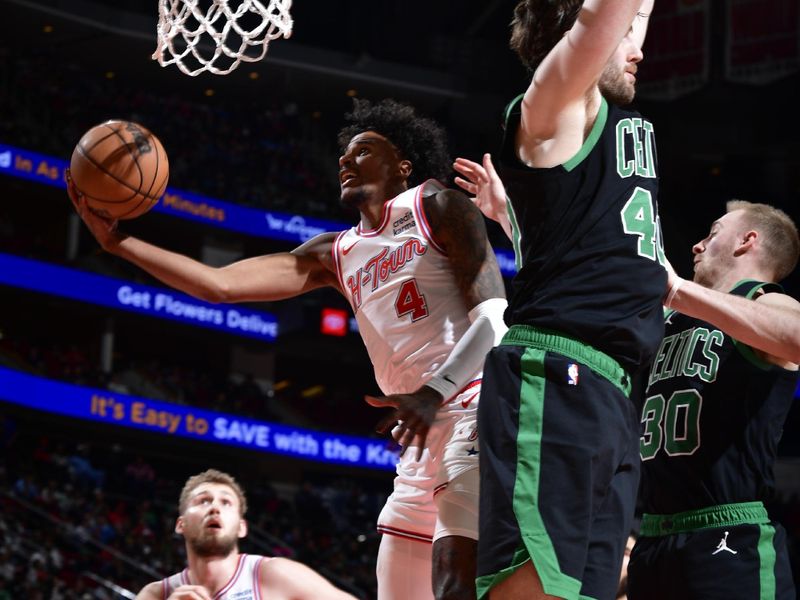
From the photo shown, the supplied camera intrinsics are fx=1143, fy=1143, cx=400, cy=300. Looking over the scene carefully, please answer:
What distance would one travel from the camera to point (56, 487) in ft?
56.4

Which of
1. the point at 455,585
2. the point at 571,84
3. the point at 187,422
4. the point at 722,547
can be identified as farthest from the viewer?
the point at 187,422

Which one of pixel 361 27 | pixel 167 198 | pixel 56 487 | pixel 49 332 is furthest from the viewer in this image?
pixel 361 27

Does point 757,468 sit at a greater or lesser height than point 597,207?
lesser

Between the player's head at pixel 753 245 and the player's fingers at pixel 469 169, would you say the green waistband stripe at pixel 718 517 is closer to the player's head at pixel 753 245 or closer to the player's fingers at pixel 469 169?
the player's head at pixel 753 245

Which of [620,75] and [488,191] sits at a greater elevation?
[488,191]

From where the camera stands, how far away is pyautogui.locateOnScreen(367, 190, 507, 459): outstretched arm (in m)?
2.89

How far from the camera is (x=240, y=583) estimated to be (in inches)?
218

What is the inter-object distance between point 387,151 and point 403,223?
0.47m

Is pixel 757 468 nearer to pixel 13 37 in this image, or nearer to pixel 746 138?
pixel 746 138

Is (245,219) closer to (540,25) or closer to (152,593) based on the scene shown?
(152,593)

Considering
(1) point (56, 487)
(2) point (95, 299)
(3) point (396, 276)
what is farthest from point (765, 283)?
(2) point (95, 299)

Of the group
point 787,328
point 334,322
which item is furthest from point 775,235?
point 334,322

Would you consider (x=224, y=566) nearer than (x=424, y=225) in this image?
No

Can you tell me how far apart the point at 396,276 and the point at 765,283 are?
125 centimetres
